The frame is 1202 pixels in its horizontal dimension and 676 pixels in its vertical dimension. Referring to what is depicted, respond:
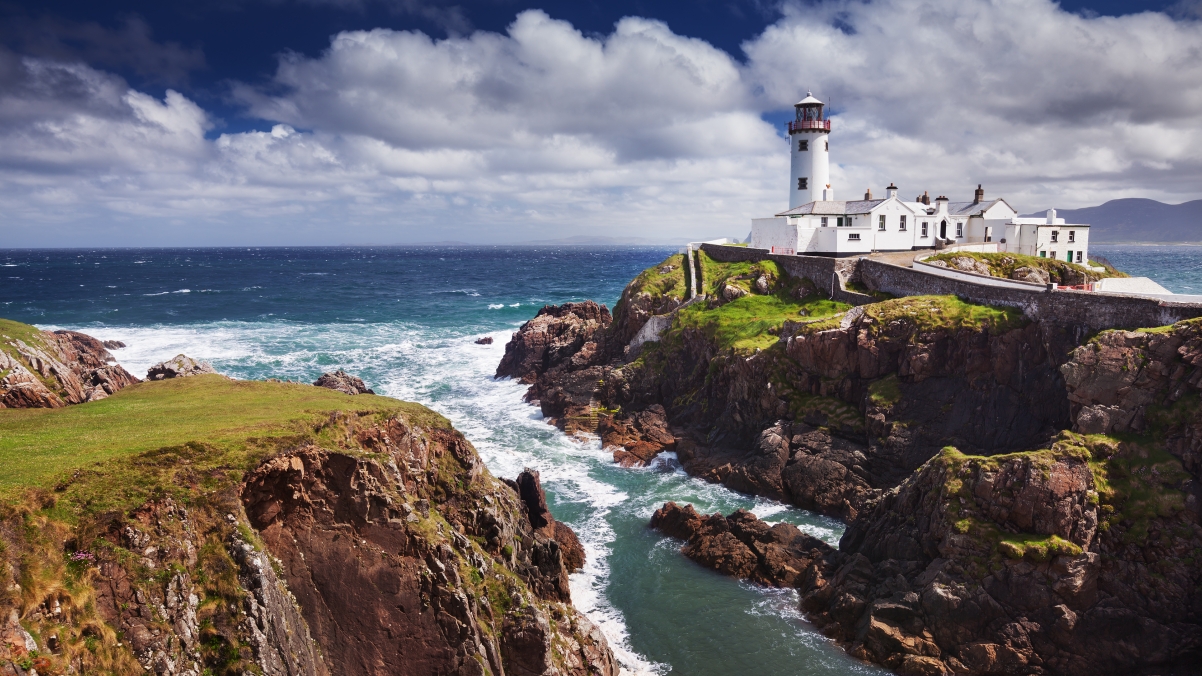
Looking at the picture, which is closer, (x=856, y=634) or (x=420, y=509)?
(x=420, y=509)

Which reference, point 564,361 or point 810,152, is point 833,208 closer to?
point 810,152

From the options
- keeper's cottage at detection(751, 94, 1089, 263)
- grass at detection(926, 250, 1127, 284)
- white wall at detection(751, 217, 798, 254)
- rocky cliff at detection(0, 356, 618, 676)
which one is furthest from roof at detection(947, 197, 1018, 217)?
rocky cliff at detection(0, 356, 618, 676)

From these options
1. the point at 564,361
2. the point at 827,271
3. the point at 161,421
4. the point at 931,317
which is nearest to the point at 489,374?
the point at 564,361

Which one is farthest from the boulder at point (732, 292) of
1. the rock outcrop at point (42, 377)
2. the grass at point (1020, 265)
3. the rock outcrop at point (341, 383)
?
the rock outcrop at point (42, 377)

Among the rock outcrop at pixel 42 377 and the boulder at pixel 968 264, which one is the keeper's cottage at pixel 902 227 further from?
the rock outcrop at pixel 42 377

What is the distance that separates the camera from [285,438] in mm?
15055

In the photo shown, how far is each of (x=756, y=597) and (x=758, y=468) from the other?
30.4 feet

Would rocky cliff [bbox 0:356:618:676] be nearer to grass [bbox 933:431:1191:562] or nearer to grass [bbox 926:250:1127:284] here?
grass [bbox 933:431:1191:562]

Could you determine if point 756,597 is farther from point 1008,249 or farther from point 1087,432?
point 1008,249

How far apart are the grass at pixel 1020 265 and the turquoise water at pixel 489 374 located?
25.2 metres

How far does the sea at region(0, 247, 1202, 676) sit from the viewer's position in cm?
2162

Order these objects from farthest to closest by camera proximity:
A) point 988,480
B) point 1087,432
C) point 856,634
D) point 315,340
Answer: point 315,340 → point 1087,432 → point 988,480 → point 856,634

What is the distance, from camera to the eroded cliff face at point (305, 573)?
10258 millimetres

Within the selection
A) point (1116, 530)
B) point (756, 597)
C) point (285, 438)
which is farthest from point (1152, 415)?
point (285, 438)
